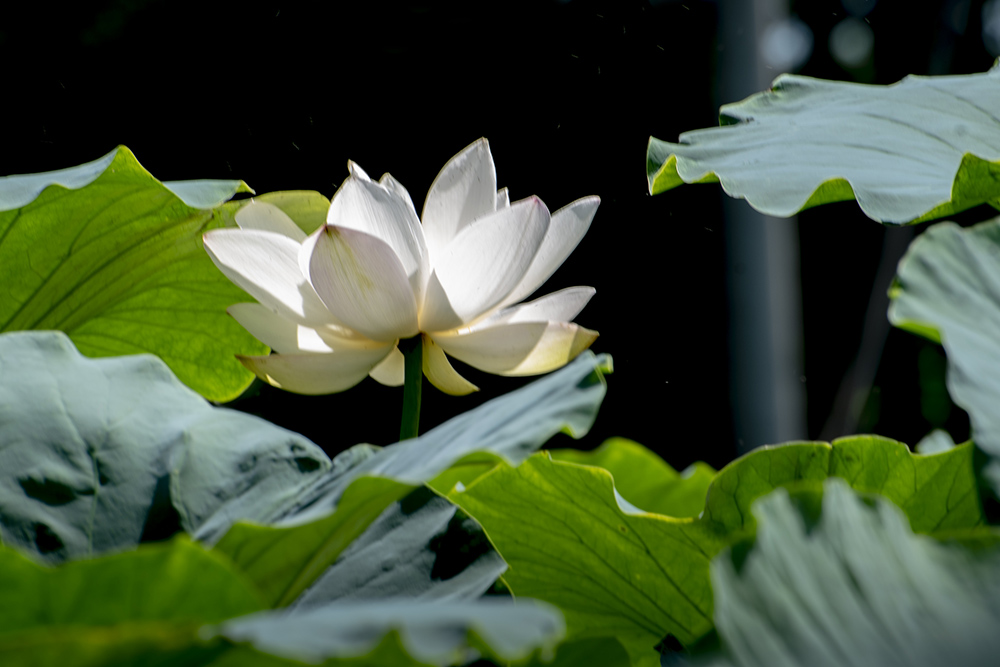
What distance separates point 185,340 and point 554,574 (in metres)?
0.37

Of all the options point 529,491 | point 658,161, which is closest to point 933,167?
point 658,161

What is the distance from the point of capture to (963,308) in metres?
0.33

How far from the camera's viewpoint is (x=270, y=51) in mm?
2385

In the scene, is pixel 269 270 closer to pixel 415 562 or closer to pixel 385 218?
pixel 385 218

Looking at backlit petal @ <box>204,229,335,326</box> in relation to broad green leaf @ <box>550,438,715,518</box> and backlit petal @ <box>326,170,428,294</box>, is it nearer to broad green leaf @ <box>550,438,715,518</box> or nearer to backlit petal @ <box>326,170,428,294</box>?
backlit petal @ <box>326,170,428,294</box>

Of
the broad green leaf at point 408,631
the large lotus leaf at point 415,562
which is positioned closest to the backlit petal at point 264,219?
the large lotus leaf at point 415,562

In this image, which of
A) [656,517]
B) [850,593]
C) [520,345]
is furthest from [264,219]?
[850,593]

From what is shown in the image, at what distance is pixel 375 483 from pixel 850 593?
162 mm

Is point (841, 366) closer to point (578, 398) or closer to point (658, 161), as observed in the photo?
point (658, 161)

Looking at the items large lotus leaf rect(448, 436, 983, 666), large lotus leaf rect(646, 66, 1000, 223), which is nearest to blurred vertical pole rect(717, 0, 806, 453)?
large lotus leaf rect(646, 66, 1000, 223)

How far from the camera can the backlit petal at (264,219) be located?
50cm

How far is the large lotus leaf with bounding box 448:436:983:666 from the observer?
430mm

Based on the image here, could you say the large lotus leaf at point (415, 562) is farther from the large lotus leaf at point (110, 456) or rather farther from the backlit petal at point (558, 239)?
the backlit petal at point (558, 239)

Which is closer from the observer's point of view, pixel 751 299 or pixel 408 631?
pixel 408 631
